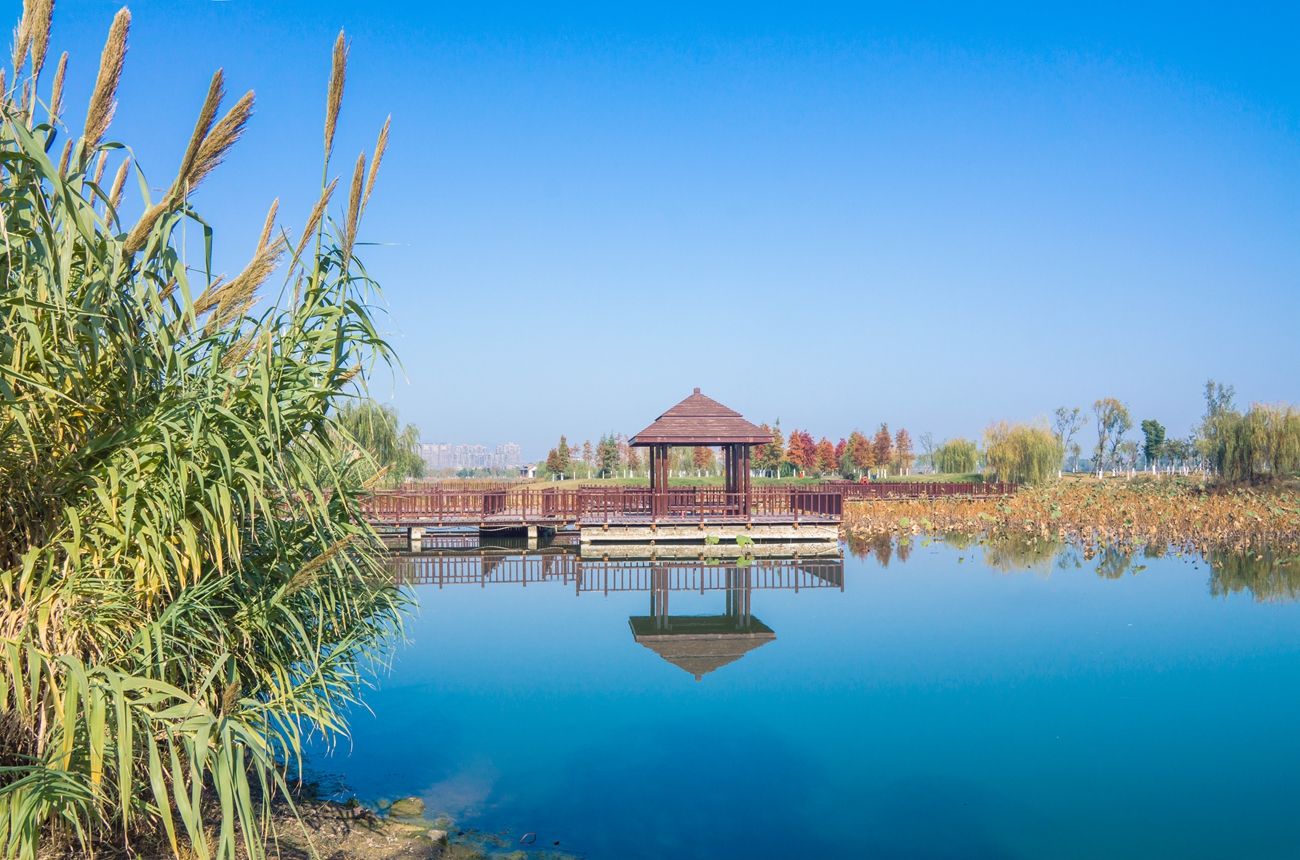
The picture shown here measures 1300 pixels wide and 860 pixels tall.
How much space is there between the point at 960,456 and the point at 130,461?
57700mm

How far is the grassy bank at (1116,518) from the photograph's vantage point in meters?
19.7

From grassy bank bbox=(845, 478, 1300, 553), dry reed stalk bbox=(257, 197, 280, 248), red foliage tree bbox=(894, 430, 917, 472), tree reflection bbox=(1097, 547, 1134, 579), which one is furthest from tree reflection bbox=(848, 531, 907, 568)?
red foliage tree bbox=(894, 430, 917, 472)

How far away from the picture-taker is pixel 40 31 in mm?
2404

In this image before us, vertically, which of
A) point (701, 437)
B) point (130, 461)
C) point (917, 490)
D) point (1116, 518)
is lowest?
point (1116, 518)

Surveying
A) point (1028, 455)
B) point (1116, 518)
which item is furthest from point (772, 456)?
point (1116, 518)

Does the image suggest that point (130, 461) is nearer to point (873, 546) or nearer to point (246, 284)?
point (246, 284)

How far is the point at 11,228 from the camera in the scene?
2199mm

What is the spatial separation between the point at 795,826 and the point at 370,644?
293cm

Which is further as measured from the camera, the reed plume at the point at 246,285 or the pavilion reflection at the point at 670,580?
the pavilion reflection at the point at 670,580

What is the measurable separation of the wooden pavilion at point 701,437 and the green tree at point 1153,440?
197 feet

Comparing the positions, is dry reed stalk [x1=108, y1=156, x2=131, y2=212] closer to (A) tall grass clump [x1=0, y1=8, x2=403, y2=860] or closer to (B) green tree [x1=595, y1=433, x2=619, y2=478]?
(A) tall grass clump [x1=0, y1=8, x2=403, y2=860]

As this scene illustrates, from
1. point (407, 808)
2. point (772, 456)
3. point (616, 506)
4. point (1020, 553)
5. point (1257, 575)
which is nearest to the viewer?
point (407, 808)

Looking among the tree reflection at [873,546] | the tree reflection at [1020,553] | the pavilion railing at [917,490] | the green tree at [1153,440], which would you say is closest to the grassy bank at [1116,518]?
the tree reflection at [873,546]

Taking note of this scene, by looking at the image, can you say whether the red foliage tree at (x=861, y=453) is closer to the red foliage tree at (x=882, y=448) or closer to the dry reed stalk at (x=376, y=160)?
the red foliage tree at (x=882, y=448)
